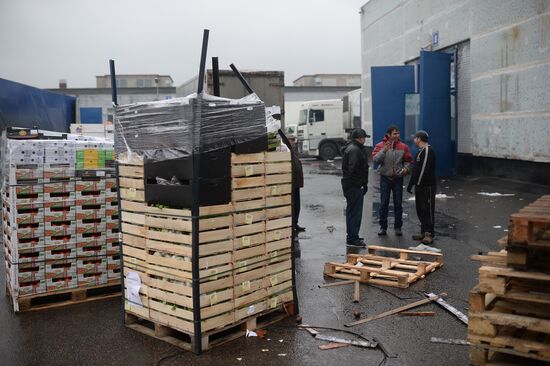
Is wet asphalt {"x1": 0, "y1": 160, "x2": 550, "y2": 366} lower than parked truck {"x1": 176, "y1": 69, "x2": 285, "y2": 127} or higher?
lower

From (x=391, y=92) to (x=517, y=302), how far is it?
56.3ft

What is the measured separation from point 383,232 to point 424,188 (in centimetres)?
128

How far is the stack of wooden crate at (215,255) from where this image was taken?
16.6 ft

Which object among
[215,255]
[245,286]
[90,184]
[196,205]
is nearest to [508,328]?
[245,286]

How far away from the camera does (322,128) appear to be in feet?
99.6

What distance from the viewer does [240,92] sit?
11.5 meters

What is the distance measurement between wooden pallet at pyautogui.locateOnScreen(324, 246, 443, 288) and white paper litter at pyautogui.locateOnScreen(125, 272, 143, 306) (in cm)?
294

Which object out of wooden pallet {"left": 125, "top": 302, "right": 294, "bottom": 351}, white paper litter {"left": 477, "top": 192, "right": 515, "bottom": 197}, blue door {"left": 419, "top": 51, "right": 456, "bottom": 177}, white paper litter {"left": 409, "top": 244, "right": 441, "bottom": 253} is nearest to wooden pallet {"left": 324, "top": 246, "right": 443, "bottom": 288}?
white paper litter {"left": 409, "top": 244, "right": 441, "bottom": 253}

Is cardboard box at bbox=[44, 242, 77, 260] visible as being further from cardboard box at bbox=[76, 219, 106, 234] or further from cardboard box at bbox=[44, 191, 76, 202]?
cardboard box at bbox=[44, 191, 76, 202]

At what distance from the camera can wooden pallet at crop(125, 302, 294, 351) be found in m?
5.14

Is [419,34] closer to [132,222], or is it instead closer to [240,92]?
[240,92]

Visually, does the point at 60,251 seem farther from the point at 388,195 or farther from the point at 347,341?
the point at 388,195

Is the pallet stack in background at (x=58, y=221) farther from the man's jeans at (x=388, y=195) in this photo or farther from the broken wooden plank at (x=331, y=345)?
the man's jeans at (x=388, y=195)

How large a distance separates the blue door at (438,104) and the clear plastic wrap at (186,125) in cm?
1427
